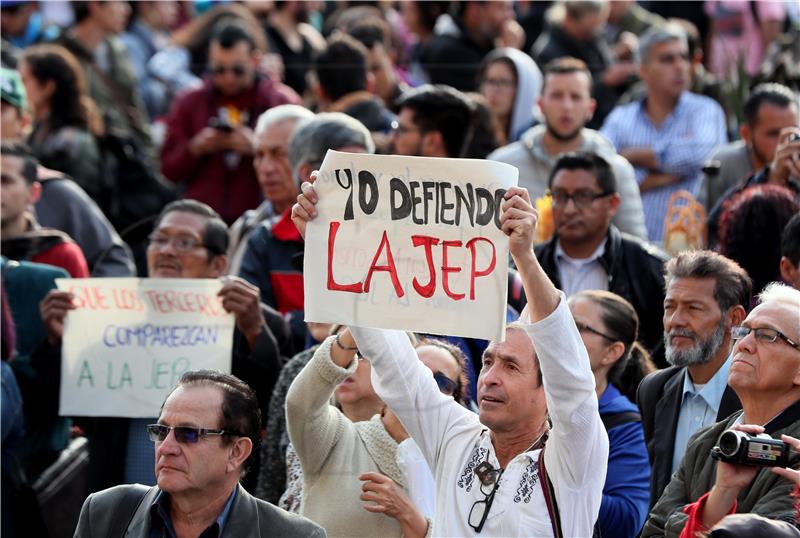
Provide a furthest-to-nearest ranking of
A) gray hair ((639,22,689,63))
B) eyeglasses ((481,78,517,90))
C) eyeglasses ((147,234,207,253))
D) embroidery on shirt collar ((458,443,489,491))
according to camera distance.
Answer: eyeglasses ((481,78,517,90))
gray hair ((639,22,689,63))
eyeglasses ((147,234,207,253))
embroidery on shirt collar ((458,443,489,491))

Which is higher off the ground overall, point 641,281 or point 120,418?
point 641,281

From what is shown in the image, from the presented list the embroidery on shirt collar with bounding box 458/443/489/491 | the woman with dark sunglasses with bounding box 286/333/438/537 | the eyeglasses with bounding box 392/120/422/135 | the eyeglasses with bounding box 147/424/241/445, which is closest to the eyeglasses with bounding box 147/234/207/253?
the eyeglasses with bounding box 392/120/422/135

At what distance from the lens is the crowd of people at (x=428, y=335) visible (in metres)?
4.93

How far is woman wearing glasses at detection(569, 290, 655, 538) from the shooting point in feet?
18.7

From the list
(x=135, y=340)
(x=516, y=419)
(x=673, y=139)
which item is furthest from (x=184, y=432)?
(x=673, y=139)

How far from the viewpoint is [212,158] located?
10.3m

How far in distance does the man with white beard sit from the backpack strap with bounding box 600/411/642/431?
0.09 metres

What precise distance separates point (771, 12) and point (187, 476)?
9.39m

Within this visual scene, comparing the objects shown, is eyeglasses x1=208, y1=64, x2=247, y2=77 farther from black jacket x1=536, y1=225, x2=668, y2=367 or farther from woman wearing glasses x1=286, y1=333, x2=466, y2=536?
woman wearing glasses x1=286, y1=333, x2=466, y2=536

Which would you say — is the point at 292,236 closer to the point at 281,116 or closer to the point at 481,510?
the point at 281,116

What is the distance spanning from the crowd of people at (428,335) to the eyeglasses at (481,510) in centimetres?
1

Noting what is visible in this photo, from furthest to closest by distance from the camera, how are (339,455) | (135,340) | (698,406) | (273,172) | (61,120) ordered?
(61,120)
(273,172)
(135,340)
(698,406)
(339,455)

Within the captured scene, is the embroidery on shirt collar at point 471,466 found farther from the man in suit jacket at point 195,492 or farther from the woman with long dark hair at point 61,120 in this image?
the woman with long dark hair at point 61,120

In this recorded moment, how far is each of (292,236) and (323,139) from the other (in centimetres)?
49
